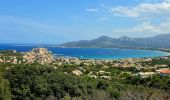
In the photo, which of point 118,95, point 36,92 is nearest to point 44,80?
point 36,92

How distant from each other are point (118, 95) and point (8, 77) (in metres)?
7.33

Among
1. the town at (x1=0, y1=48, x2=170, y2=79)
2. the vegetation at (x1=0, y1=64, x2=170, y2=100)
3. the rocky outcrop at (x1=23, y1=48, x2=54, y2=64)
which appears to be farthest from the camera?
the rocky outcrop at (x1=23, y1=48, x2=54, y2=64)

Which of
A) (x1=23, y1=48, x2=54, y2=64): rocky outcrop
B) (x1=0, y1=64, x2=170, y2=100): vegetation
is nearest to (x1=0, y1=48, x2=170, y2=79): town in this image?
(x1=23, y1=48, x2=54, y2=64): rocky outcrop

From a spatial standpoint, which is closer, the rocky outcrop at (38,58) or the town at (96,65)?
the town at (96,65)

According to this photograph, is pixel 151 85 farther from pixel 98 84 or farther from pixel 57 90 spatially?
pixel 57 90

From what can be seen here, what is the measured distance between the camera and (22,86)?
19406mm

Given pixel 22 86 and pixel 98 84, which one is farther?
pixel 98 84

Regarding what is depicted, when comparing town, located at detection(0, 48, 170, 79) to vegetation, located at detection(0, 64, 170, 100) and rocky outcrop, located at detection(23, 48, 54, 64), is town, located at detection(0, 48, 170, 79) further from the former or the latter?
vegetation, located at detection(0, 64, 170, 100)

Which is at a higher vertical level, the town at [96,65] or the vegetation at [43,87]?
the vegetation at [43,87]

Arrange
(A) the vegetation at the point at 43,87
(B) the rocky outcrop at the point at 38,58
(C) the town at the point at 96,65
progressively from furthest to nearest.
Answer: (B) the rocky outcrop at the point at 38,58 < (C) the town at the point at 96,65 < (A) the vegetation at the point at 43,87

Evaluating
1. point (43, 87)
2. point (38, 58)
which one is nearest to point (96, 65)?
point (38, 58)

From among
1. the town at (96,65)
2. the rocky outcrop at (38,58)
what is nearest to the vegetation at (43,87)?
the town at (96,65)

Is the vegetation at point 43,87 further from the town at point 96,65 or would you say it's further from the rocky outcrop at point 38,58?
the rocky outcrop at point 38,58

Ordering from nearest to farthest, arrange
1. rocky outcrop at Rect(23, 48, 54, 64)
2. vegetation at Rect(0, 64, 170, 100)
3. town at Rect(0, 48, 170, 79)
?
vegetation at Rect(0, 64, 170, 100)
town at Rect(0, 48, 170, 79)
rocky outcrop at Rect(23, 48, 54, 64)
